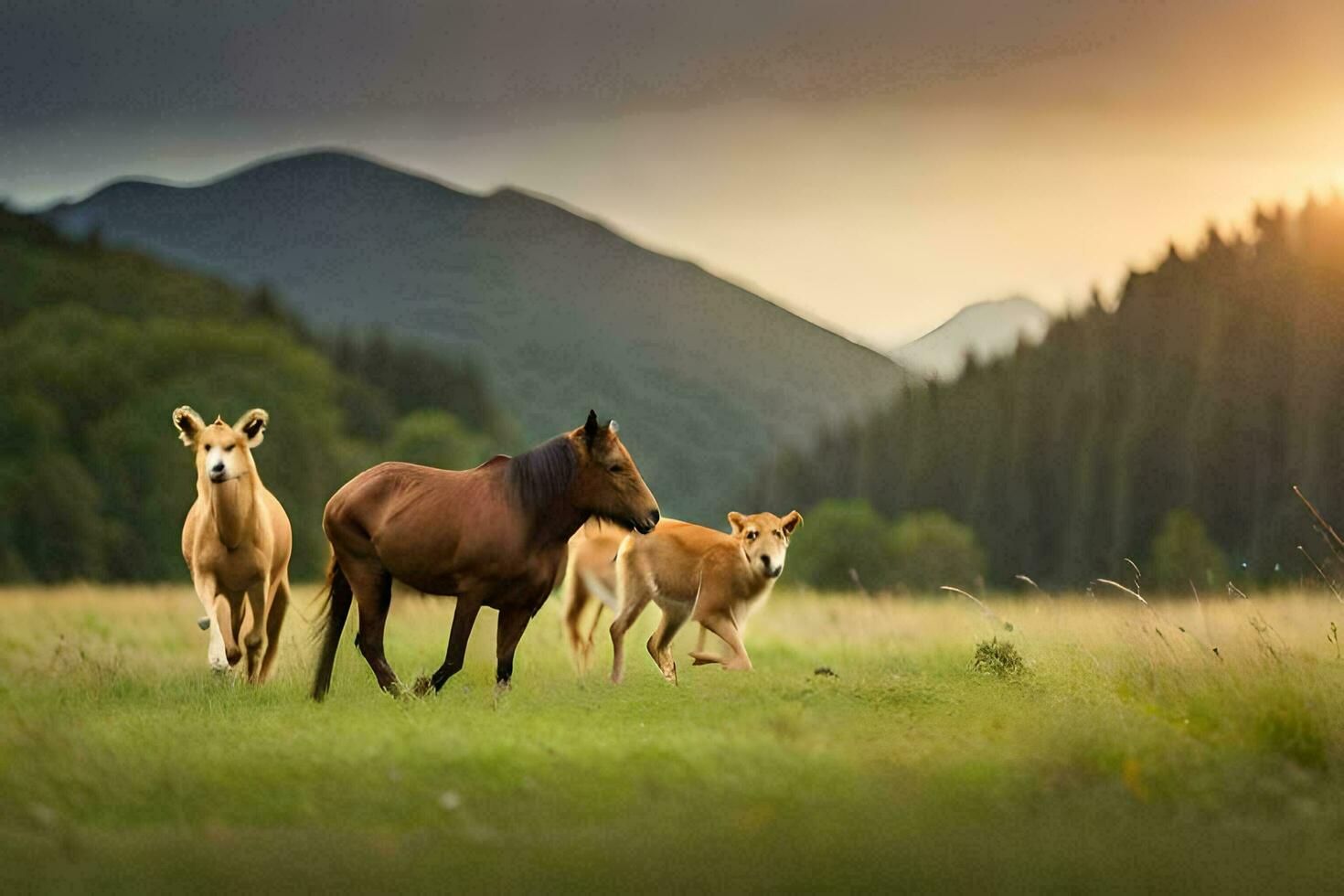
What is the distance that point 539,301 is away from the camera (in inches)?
3438

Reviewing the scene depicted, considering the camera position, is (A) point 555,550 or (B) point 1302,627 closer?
(A) point 555,550

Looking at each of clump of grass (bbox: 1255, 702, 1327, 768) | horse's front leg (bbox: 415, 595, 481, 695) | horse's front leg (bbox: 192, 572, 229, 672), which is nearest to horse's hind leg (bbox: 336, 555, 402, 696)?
horse's front leg (bbox: 415, 595, 481, 695)

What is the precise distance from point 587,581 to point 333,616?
319cm

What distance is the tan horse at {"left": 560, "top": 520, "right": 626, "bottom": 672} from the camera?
55.9 feet

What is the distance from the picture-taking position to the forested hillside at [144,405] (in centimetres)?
4778

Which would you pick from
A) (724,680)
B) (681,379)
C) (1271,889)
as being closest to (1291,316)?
(681,379)

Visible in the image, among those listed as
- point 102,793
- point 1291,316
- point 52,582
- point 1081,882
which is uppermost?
point 1291,316

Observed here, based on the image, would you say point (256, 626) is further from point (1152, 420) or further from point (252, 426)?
point (1152, 420)

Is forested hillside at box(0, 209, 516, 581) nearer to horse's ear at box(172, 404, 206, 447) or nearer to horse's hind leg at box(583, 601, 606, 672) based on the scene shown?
horse's hind leg at box(583, 601, 606, 672)

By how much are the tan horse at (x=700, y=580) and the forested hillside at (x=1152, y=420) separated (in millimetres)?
40003

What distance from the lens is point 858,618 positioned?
855 inches

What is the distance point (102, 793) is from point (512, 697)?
4520 millimetres

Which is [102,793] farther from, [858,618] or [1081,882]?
[858,618]

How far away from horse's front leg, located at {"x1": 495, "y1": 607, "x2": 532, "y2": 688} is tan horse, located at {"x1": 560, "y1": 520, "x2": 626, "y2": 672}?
115 inches
